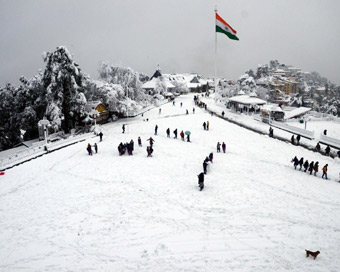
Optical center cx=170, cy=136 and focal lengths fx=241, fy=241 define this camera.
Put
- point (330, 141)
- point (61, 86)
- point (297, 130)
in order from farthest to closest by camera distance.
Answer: point (61, 86)
point (297, 130)
point (330, 141)

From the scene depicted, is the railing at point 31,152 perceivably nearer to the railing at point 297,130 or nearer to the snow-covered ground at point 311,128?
the snow-covered ground at point 311,128

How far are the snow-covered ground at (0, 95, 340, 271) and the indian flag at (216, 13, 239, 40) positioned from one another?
24664mm

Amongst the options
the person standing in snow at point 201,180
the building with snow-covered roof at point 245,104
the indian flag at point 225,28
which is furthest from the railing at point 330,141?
the indian flag at point 225,28

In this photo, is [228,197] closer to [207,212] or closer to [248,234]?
[207,212]

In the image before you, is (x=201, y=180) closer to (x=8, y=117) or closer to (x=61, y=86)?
(x=61, y=86)

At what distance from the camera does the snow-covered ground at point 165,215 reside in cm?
871

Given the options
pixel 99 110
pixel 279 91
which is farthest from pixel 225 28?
pixel 279 91

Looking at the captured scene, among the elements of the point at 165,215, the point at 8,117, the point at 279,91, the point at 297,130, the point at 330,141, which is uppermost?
the point at 279,91

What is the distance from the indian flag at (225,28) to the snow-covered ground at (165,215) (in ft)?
80.9

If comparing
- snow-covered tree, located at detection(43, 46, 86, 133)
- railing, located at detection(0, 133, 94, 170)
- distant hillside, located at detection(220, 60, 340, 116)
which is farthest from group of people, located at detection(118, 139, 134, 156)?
distant hillside, located at detection(220, 60, 340, 116)

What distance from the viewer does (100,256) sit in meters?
8.88

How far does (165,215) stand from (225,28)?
117ft

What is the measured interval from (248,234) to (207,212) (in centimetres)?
231

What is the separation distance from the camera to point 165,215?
11.5 metres
